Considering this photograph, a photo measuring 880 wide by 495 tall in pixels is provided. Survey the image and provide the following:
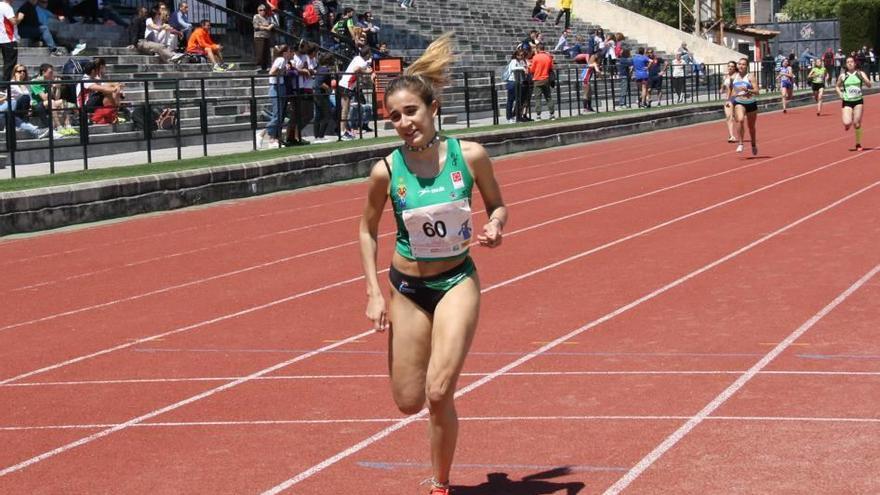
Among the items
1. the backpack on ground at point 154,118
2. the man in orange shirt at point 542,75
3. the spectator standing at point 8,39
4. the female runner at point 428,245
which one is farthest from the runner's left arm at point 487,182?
the man in orange shirt at point 542,75

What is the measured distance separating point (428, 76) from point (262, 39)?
25669mm

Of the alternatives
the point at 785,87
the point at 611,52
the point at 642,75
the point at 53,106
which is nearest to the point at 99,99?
the point at 53,106

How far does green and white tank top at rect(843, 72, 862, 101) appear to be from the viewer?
1033 inches

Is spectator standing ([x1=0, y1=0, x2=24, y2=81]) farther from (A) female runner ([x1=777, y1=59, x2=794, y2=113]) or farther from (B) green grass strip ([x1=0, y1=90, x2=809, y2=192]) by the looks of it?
(A) female runner ([x1=777, y1=59, x2=794, y2=113])

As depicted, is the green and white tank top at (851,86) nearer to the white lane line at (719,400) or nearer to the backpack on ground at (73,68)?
the backpack on ground at (73,68)

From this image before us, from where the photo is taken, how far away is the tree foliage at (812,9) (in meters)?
103

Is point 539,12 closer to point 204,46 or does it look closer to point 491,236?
point 204,46

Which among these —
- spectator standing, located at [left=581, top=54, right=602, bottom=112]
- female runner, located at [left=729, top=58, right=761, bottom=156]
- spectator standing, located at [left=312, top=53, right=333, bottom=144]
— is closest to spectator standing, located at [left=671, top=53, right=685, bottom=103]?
spectator standing, located at [left=581, top=54, right=602, bottom=112]

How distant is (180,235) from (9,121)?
166 inches

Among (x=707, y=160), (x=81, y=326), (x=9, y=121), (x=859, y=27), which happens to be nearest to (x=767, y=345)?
(x=81, y=326)

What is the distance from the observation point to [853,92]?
26.3 meters

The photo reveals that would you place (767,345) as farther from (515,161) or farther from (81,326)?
(515,161)

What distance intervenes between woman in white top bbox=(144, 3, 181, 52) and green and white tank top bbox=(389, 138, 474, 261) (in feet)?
79.6

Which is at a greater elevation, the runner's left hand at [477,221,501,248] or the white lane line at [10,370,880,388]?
the runner's left hand at [477,221,501,248]
